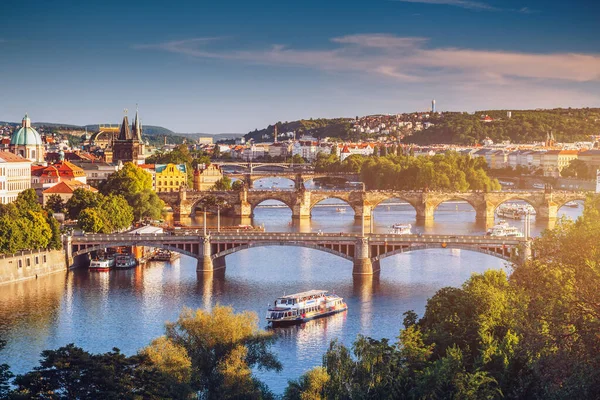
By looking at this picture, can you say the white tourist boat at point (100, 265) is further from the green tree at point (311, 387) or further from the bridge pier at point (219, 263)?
the green tree at point (311, 387)

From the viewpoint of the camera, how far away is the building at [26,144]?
75.8 metres

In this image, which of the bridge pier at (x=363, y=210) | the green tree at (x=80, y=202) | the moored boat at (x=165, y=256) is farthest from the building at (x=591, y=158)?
the moored boat at (x=165, y=256)

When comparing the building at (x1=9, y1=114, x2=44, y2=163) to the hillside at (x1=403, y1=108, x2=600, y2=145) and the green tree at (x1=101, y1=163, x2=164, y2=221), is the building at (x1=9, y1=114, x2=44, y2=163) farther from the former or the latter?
the hillside at (x1=403, y1=108, x2=600, y2=145)

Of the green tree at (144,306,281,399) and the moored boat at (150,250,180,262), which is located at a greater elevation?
the moored boat at (150,250,180,262)

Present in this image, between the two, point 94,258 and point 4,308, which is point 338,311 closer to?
point 4,308

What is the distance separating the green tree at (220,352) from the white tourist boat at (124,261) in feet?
60.7

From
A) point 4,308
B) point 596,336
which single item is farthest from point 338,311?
point 596,336

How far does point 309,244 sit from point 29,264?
10044 mm

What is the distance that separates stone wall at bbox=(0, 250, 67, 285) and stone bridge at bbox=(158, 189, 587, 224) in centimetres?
2523

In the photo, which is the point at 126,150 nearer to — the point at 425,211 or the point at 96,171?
the point at 96,171

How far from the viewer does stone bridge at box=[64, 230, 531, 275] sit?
39969mm

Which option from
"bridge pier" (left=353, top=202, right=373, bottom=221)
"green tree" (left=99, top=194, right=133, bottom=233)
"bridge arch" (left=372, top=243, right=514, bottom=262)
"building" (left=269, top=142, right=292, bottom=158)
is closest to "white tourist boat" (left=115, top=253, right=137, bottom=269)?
"green tree" (left=99, top=194, right=133, bottom=233)

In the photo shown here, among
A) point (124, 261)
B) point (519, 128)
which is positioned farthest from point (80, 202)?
point (519, 128)

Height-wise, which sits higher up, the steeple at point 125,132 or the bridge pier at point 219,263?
the steeple at point 125,132
